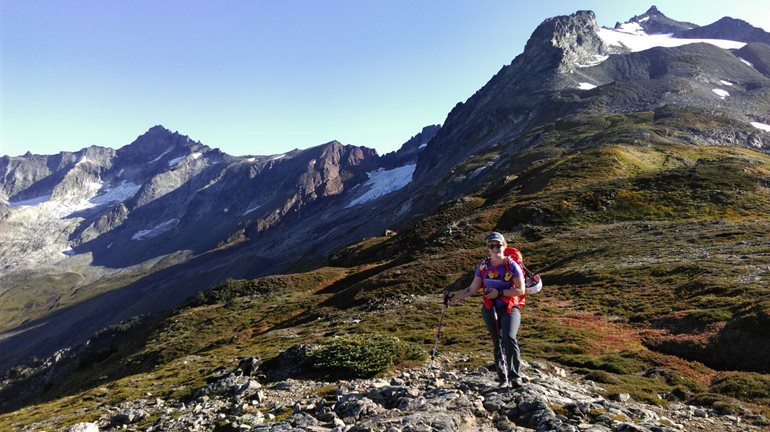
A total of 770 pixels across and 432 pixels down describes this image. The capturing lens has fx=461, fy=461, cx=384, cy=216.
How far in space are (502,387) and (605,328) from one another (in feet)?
45.8

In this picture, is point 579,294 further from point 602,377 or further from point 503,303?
point 503,303

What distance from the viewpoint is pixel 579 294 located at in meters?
29.8

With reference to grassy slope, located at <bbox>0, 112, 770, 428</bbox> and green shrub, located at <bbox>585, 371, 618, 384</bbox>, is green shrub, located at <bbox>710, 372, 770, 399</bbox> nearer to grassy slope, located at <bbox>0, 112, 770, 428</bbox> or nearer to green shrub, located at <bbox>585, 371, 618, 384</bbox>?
grassy slope, located at <bbox>0, 112, 770, 428</bbox>

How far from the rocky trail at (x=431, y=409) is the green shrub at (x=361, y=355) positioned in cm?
72

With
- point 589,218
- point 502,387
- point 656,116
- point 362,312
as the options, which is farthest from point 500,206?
point 656,116

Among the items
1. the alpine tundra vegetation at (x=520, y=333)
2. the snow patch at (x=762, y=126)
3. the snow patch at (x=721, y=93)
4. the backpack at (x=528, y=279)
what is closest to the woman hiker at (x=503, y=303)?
the backpack at (x=528, y=279)

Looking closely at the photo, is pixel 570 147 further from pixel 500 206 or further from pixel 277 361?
pixel 277 361

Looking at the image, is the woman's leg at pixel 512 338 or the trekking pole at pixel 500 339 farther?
the trekking pole at pixel 500 339

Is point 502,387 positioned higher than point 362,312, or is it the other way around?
point 502,387

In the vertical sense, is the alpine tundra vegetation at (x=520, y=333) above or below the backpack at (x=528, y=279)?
below

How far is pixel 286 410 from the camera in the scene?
12.0 metres

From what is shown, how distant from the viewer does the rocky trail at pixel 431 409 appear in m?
9.52

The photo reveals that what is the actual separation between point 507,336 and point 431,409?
8.29 feet

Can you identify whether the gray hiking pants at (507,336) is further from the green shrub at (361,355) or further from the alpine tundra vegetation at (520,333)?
the green shrub at (361,355)
